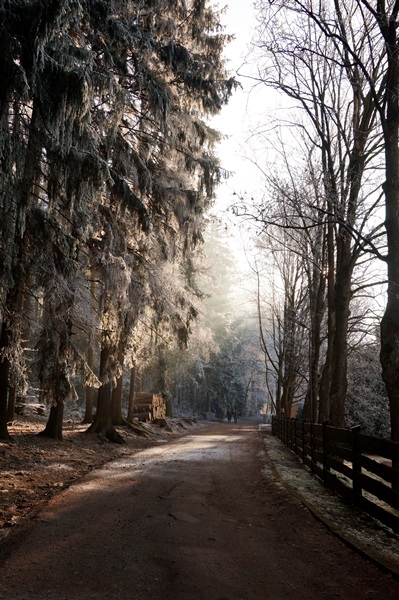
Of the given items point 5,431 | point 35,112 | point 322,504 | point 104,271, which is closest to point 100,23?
point 35,112

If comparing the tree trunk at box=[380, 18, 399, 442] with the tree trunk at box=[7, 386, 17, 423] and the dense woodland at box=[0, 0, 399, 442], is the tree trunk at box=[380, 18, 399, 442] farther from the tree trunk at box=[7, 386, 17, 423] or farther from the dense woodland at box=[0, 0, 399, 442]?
the tree trunk at box=[7, 386, 17, 423]

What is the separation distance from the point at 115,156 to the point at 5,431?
7208mm

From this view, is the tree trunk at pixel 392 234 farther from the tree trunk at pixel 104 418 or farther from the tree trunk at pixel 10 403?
the tree trunk at pixel 10 403

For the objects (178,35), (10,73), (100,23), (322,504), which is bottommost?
(322,504)

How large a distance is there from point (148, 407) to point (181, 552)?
69.0ft

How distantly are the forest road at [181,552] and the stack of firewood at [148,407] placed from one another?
17.1 meters

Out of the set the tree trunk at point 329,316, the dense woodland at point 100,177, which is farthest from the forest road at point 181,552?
the tree trunk at point 329,316

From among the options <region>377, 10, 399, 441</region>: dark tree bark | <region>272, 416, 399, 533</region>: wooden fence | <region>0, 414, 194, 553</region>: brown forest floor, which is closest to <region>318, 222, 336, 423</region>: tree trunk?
<region>272, 416, 399, 533</region>: wooden fence

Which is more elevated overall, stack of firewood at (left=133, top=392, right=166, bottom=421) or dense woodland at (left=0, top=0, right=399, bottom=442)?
dense woodland at (left=0, top=0, right=399, bottom=442)

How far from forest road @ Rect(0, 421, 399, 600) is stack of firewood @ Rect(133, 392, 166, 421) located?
17072mm

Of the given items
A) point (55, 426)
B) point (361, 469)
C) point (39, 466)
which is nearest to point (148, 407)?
point (55, 426)

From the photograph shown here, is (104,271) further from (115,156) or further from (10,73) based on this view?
(10,73)

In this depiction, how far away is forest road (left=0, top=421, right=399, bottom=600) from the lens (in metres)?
3.75

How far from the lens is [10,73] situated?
21.4ft
